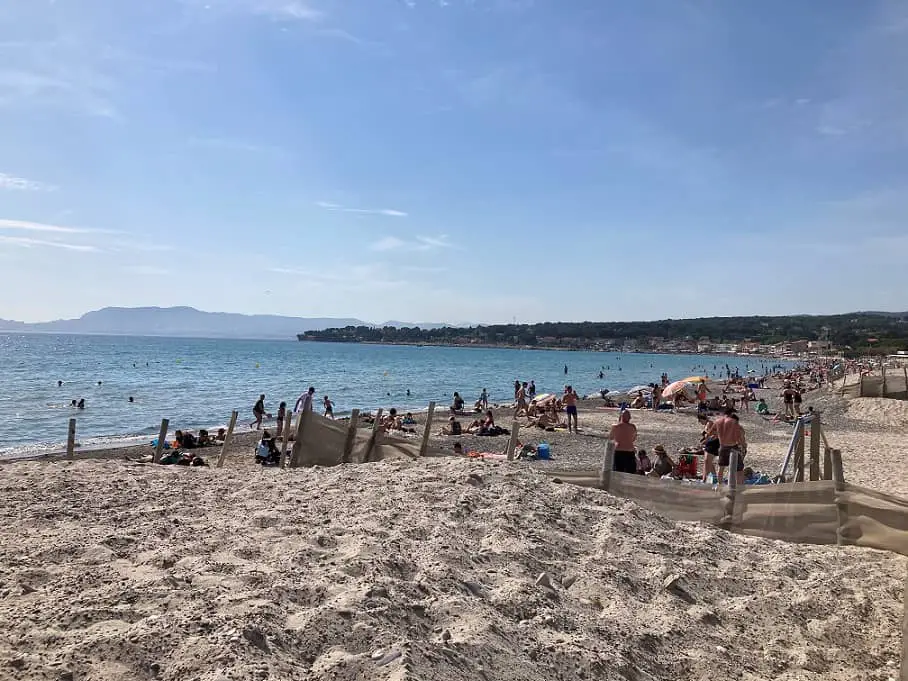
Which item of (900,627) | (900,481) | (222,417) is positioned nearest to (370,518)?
(900,627)

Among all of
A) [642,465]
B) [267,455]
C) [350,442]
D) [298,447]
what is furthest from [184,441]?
[642,465]

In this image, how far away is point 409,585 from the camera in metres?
4.86

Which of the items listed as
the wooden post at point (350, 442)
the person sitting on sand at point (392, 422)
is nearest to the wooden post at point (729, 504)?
the wooden post at point (350, 442)

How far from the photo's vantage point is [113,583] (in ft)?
14.7

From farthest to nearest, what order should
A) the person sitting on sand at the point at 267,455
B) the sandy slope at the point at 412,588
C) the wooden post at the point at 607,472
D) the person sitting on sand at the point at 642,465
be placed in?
the person sitting on sand at the point at 267,455 < the person sitting on sand at the point at 642,465 < the wooden post at the point at 607,472 < the sandy slope at the point at 412,588

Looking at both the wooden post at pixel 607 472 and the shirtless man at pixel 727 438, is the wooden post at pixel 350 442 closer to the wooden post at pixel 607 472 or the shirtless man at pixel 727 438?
the wooden post at pixel 607 472

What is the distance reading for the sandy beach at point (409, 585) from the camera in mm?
3807

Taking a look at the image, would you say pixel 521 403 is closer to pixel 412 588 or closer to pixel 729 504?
pixel 729 504

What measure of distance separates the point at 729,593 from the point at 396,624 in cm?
349

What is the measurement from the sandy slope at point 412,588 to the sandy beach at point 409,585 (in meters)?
0.02

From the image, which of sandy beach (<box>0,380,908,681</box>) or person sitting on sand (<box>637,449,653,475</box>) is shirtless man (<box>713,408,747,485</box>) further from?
sandy beach (<box>0,380,908,681</box>)

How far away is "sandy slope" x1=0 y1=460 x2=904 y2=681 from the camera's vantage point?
12.4 feet

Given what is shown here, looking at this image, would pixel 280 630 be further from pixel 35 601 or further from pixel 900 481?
pixel 900 481

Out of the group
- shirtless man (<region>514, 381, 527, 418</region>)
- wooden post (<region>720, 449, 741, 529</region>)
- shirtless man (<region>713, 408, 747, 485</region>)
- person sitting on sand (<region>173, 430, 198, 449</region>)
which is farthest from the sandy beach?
shirtless man (<region>514, 381, 527, 418</region>)
